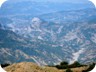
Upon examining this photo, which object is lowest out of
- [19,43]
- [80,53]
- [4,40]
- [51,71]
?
[80,53]

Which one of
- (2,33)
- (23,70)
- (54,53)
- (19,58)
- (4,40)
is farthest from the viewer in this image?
(54,53)

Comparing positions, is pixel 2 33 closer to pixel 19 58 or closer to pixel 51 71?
pixel 19 58

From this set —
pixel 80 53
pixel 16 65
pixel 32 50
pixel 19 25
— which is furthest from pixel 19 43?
pixel 16 65

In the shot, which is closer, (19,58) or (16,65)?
(16,65)

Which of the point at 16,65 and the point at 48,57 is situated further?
the point at 48,57

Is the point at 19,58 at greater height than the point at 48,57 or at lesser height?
greater

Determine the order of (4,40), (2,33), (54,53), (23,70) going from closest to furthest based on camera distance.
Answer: (23,70) < (4,40) < (2,33) < (54,53)

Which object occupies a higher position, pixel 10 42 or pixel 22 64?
pixel 22 64

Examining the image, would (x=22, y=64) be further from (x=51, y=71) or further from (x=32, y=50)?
(x=32, y=50)

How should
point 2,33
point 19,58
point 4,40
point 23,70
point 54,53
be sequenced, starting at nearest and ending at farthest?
point 23,70 → point 19,58 → point 4,40 → point 2,33 → point 54,53

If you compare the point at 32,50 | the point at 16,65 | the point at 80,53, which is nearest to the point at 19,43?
the point at 32,50
